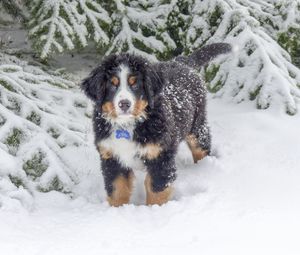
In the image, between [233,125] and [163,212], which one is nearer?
[163,212]

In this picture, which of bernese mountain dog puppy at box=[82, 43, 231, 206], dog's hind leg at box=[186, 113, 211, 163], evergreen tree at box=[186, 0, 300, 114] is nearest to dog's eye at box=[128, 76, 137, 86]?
bernese mountain dog puppy at box=[82, 43, 231, 206]

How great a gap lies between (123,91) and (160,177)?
0.93 m

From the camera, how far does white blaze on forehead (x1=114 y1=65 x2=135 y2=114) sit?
4.11m

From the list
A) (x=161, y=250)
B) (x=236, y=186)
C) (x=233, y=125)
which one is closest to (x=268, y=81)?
(x=233, y=125)

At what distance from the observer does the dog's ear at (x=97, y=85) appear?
4336 mm

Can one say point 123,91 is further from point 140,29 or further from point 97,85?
point 140,29

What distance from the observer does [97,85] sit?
14.2 feet

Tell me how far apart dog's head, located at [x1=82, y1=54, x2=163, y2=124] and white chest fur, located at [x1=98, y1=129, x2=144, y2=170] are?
193mm

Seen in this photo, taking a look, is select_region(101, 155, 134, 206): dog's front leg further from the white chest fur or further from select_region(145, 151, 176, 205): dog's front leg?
select_region(145, 151, 176, 205): dog's front leg

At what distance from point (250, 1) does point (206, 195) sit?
3.50 m

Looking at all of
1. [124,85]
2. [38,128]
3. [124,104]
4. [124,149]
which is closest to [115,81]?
[124,85]

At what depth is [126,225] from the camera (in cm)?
423

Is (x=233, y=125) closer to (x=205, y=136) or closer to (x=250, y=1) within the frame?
(x=205, y=136)

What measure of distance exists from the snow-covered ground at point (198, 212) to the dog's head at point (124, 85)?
94cm
